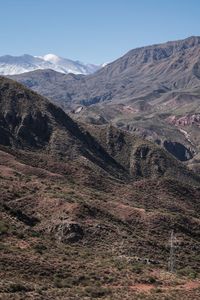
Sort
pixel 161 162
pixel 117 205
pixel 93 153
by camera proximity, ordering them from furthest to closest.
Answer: pixel 161 162 → pixel 93 153 → pixel 117 205

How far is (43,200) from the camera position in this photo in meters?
71.8

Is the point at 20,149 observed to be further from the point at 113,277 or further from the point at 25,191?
the point at 113,277

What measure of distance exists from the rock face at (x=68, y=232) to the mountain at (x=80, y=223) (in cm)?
11

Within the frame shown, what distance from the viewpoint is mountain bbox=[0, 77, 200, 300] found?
43844 mm

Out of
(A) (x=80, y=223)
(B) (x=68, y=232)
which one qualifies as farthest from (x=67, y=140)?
(B) (x=68, y=232)

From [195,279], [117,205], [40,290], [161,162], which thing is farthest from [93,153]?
[40,290]

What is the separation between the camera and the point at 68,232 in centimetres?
6300

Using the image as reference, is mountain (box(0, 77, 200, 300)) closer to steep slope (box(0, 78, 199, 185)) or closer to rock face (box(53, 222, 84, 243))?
rock face (box(53, 222, 84, 243))

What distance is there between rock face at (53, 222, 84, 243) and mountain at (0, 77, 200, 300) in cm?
11

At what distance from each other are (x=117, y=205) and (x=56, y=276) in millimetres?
34189

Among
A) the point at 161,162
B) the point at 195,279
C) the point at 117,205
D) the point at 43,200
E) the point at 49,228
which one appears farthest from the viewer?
the point at 161,162

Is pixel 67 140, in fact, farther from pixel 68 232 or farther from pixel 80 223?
pixel 68 232

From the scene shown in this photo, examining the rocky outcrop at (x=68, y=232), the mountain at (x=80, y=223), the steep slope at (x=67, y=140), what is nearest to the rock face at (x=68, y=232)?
the rocky outcrop at (x=68, y=232)

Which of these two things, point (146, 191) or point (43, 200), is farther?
point (146, 191)
